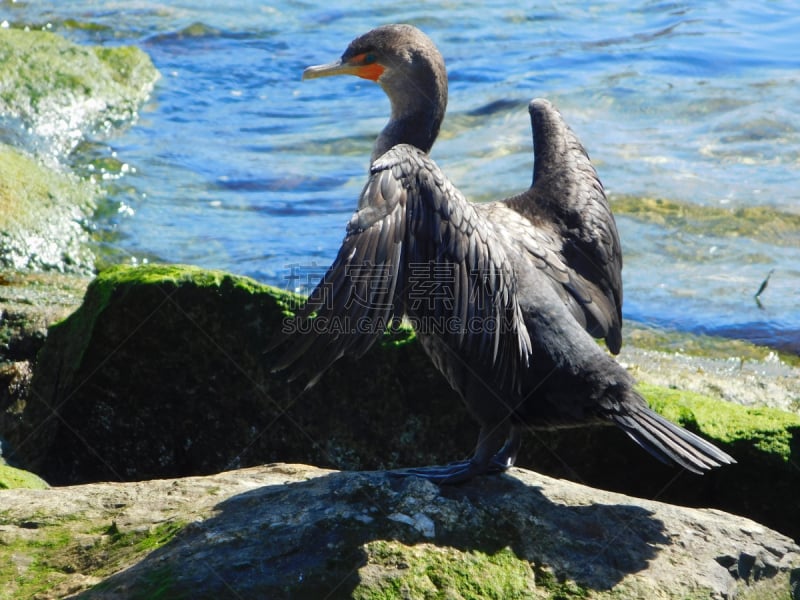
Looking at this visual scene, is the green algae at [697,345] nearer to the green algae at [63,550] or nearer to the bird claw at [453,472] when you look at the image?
the bird claw at [453,472]

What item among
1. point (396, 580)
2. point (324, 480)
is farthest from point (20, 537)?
point (396, 580)

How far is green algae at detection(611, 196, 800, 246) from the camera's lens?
879 centimetres

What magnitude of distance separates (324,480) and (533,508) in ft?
2.36

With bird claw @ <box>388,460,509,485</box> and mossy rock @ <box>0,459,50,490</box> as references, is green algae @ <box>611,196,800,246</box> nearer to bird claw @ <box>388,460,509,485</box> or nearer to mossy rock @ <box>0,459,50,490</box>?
bird claw @ <box>388,460,509,485</box>

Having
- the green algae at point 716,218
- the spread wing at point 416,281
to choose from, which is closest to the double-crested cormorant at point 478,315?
the spread wing at point 416,281

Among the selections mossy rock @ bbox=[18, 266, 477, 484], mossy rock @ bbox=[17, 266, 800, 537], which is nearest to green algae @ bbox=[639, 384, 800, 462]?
mossy rock @ bbox=[17, 266, 800, 537]

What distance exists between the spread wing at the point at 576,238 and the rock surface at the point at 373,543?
3.05 ft

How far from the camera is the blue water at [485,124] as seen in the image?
334 inches

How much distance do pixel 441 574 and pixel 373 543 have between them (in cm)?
23

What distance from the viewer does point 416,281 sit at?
11.5 ft

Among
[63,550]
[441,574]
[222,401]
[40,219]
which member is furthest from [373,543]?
[40,219]

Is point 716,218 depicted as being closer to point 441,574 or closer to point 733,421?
point 733,421

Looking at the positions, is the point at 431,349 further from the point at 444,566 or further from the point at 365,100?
the point at 365,100

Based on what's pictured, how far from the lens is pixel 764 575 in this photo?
11.3 feet
